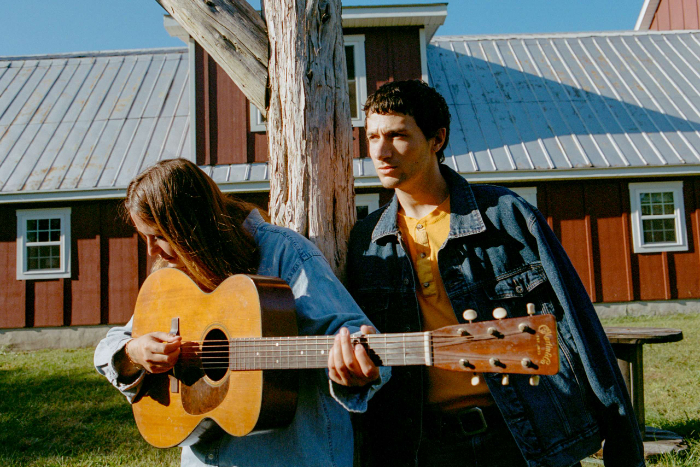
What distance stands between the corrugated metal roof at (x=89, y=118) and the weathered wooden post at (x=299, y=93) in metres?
8.06

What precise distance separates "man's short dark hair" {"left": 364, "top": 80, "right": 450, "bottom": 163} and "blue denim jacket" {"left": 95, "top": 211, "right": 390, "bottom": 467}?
2.17 feet

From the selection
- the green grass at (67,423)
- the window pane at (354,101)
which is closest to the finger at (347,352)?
the green grass at (67,423)

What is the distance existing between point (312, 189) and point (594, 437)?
144 cm

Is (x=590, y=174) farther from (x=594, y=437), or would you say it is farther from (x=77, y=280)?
(x=77, y=280)

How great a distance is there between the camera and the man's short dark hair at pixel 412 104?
2143 millimetres

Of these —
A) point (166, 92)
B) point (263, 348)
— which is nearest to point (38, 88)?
point (166, 92)

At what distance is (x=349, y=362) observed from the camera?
1560 millimetres

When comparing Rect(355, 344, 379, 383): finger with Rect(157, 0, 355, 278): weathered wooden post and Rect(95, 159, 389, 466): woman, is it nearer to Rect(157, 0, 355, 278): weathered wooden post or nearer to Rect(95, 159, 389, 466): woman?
Rect(95, 159, 389, 466): woman

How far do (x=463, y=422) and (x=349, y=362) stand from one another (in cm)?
62

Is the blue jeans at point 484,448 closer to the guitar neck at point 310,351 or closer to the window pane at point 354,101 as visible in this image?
the guitar neck at point 310,351

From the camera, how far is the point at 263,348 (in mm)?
1717

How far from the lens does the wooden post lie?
231 centimetres

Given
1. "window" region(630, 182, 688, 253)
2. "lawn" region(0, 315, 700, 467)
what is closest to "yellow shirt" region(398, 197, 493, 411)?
"lawn" region(0, 315, 700, 467)

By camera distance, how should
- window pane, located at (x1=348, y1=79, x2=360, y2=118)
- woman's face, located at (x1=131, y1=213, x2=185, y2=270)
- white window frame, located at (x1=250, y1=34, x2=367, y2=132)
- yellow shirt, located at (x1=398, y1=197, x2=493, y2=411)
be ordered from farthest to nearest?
window pane, located at (x1=348, y1=79, x2=360, y2=118) < white window frame, located at (x1=250, y1=34, x2=367, y2=132) < woman's face, located at (x1=131, y1=213, x2=185, y2=270) < yellow shirt, located at (x1=398, y1=197, x2=493, y2=411)
